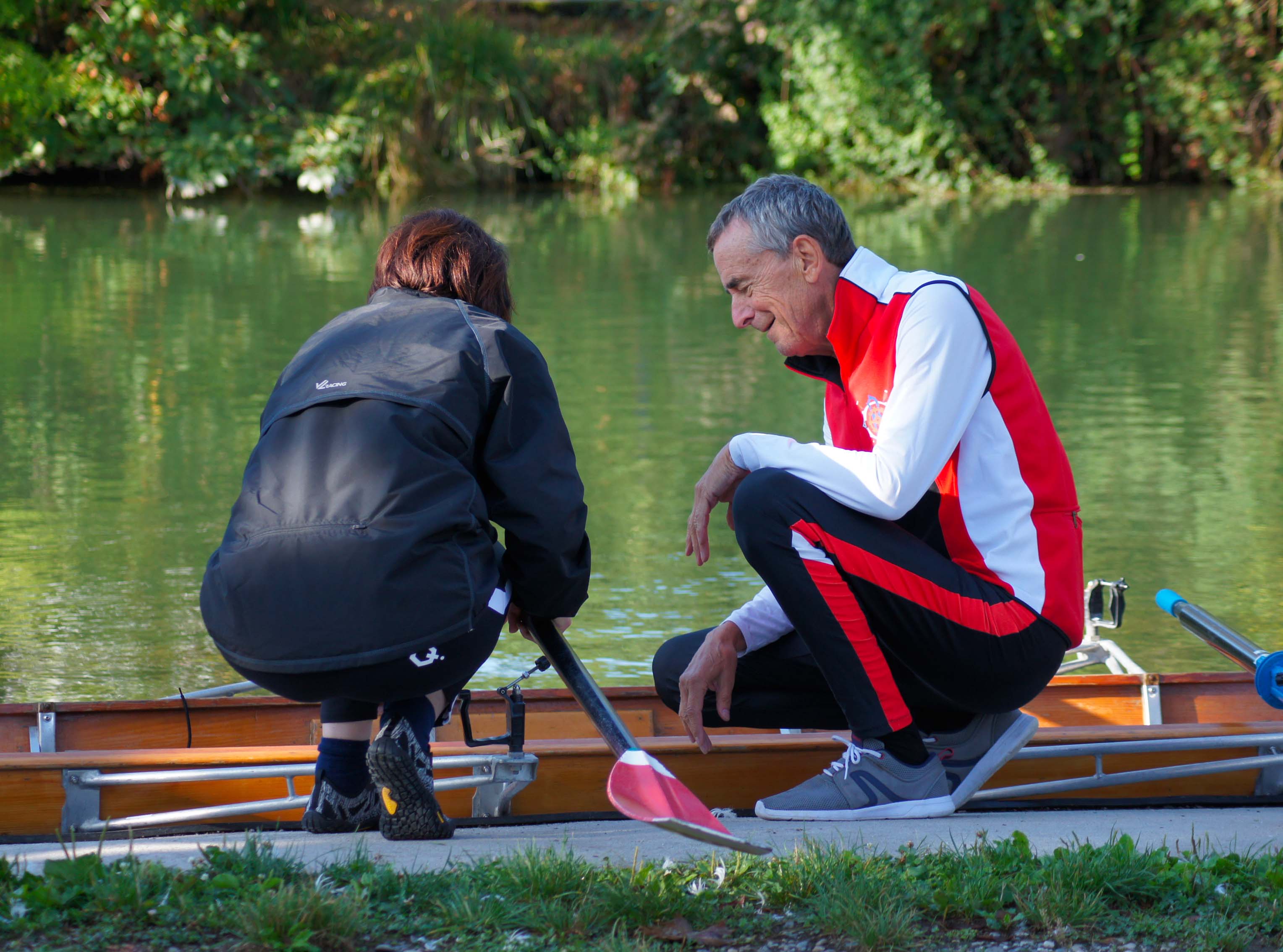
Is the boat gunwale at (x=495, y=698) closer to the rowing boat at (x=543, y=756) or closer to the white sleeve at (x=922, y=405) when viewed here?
the rowing boat at (x=543, y=756)

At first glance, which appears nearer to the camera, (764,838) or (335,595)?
(335,595)

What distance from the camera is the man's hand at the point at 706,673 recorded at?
293 cm

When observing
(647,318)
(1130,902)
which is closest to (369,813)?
(1130,902)

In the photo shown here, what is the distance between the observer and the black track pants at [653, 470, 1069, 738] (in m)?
2.68

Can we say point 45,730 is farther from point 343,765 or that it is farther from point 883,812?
point 883,812

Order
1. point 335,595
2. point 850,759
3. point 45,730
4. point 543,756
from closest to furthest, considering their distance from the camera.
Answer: point 335,595, point 850,759, point 543,756, point 45,730

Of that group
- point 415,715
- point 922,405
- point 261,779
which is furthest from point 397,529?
point 922,405

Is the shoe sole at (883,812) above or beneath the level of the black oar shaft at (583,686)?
beneath

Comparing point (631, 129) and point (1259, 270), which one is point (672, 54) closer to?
point (631, 129)

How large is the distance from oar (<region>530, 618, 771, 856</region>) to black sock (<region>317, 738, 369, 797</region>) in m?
0.42

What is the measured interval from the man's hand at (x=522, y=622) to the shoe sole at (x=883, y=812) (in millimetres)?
547

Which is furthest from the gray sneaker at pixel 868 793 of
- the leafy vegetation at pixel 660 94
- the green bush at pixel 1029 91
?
the green bush at pixel 1029 91

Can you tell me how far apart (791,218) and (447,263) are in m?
0.68

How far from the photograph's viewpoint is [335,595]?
2.38m
